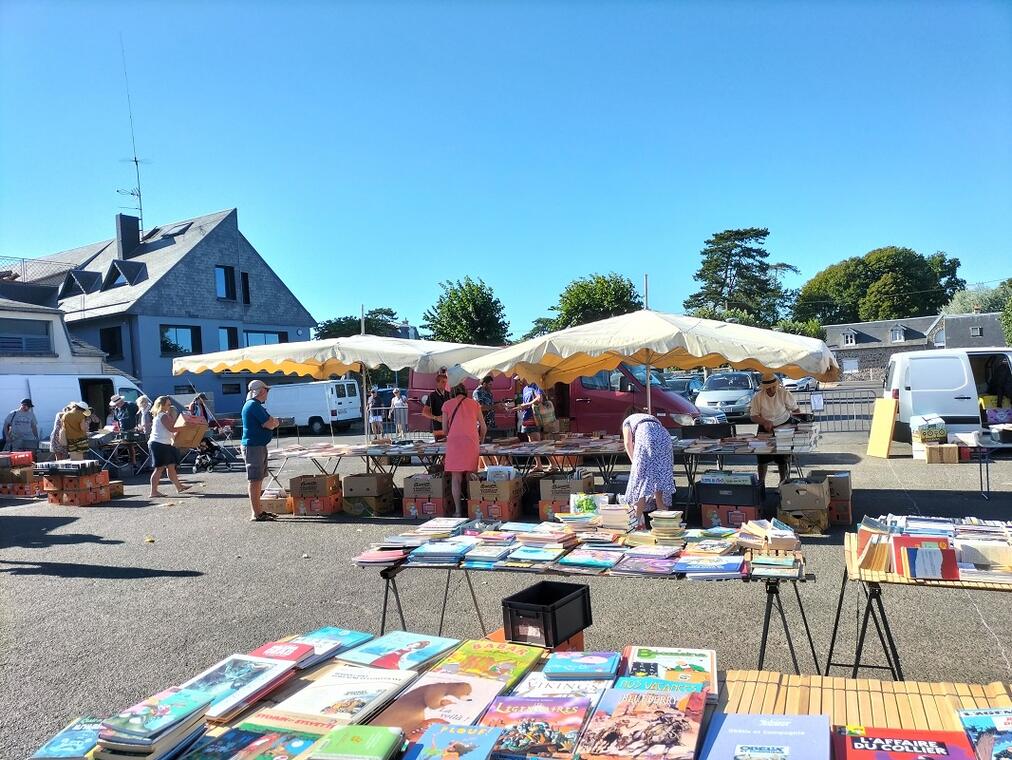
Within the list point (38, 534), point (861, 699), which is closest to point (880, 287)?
point (38, 534)

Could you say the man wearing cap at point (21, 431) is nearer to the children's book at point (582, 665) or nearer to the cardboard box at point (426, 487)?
the cardboard box at point (426, 487)

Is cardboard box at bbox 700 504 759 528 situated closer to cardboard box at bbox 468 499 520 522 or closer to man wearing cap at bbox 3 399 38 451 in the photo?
cardboard box at bbox 468 499 520 522

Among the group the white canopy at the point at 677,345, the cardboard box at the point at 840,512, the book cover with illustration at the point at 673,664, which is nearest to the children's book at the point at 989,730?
the book cover with illustration at the point at 673,664

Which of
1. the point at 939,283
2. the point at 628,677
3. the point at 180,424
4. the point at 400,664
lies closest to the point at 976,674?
the point at 628,677

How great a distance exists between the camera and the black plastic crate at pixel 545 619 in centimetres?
320

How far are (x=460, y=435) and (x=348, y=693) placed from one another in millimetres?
6498

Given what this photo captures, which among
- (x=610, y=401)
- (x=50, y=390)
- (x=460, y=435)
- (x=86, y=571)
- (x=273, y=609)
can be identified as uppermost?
(x=50, y=390)

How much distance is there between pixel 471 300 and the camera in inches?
1332

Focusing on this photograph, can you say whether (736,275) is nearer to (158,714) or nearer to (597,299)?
(597,299)

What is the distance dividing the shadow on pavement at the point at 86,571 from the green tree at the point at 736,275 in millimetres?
73520

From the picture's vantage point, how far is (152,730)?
2.10 m

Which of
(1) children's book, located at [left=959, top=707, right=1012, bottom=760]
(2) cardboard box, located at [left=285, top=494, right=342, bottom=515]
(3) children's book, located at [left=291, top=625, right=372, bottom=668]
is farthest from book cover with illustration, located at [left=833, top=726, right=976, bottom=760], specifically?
(2) cardboard box, located at [left=285, top=494, right=342, bottom=515]

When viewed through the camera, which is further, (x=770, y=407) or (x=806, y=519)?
(x=770, y=407)

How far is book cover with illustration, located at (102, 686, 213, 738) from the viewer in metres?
2.11
